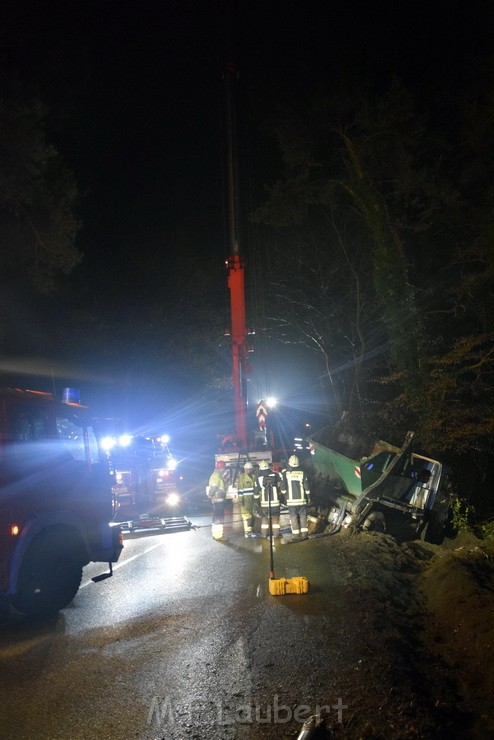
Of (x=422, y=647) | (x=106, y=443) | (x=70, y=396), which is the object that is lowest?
(x=422, y=647)

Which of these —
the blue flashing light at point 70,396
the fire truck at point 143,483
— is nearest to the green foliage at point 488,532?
the fire truck at point 143,483

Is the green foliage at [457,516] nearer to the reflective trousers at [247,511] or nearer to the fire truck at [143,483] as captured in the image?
the reflective trousers at [247,511]

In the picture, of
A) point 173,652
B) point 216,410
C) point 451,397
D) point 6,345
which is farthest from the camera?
point 216,410

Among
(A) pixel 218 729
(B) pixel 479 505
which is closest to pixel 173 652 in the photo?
(A) pixel 218 729

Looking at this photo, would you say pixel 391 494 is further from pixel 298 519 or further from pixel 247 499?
pixel 247 499

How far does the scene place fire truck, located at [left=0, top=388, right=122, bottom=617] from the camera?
587 centimetres

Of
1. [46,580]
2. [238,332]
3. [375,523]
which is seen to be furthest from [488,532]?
[238,332]

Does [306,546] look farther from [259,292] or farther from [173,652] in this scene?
[259,292]

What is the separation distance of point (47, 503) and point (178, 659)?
2.28 m

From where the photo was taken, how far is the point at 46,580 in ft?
20.9

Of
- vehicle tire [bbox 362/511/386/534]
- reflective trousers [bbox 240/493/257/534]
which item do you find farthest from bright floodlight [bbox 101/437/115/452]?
vehicle tire [bbox 362/511/386/534]

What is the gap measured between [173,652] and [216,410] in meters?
38.8

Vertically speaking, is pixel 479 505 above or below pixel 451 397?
below

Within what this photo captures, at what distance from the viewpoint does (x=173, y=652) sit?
5387 mm
